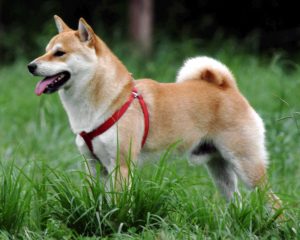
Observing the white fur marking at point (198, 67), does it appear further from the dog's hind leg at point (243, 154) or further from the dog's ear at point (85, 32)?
the dog's ear at point (85, 32)

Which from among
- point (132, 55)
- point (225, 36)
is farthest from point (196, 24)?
point (132, 55)

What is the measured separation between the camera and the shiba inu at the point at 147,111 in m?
5.07

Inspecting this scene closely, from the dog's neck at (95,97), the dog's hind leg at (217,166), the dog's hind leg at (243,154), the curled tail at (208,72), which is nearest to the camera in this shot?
the dog's neck at (95,97)

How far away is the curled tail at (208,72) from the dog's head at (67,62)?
93 centimetres

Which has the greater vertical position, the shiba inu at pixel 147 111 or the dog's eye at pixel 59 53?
the dog's eye at pixel 59 53

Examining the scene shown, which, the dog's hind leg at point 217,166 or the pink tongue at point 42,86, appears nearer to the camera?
the pink tongue at point 42,86

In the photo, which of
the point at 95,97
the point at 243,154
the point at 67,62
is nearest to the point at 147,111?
the point at 95,97

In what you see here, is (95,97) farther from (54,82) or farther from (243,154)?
(243,154)

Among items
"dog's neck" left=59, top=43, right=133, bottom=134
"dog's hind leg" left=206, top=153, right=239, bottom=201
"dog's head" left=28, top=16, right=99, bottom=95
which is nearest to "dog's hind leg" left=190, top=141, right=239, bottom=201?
"dog's hind leg" left=206, top=153, right=239, bottom=201

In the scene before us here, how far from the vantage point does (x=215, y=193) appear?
5824mm

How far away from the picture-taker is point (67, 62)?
200 inches

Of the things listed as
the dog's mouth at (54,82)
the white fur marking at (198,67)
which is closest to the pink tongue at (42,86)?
the dog's mouth at (54,82)

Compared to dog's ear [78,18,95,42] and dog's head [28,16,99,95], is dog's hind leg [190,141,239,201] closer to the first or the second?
dog's head [28,16,99,95]

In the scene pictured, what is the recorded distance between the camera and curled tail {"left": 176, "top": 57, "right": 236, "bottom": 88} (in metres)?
5.73
